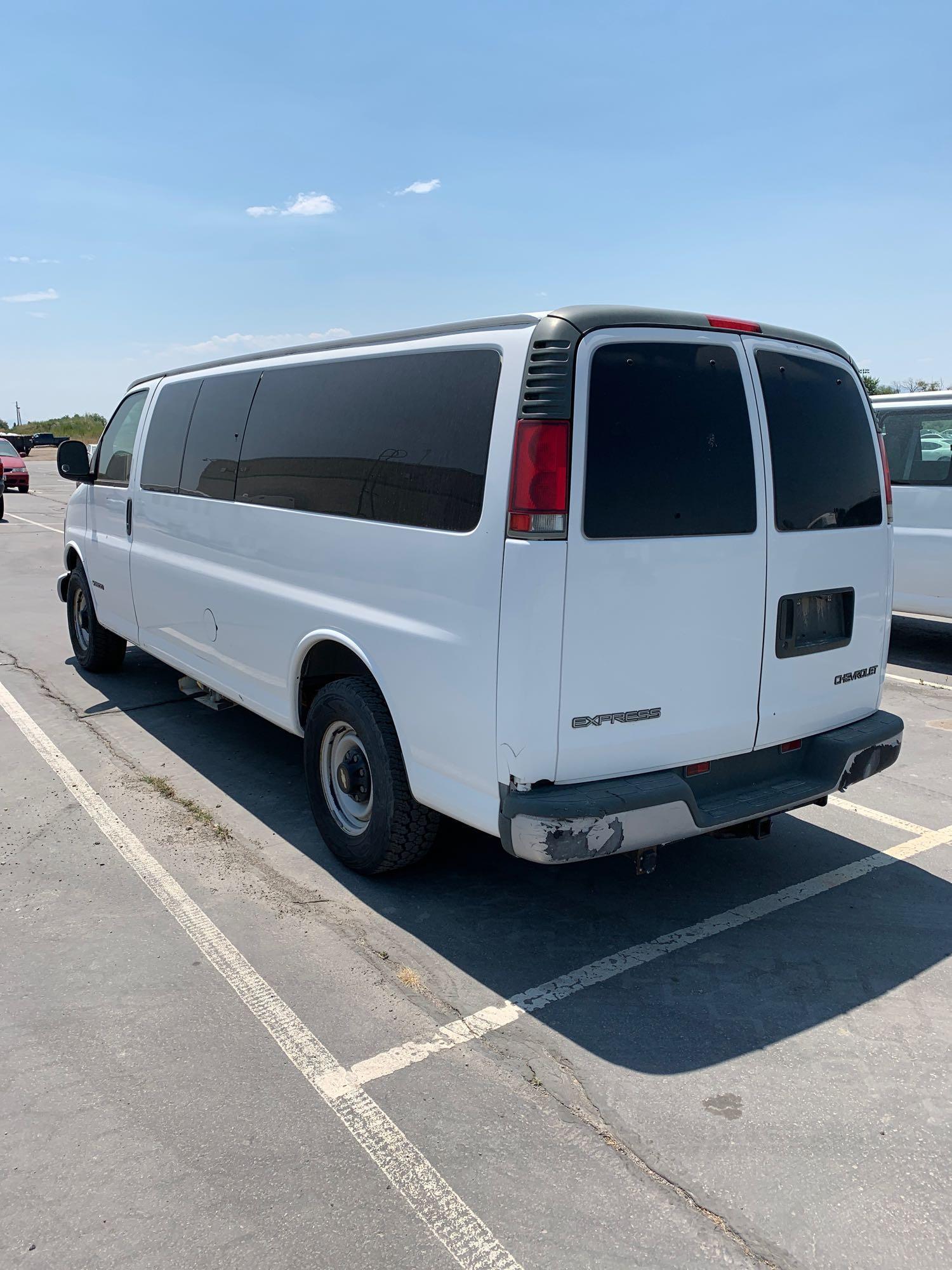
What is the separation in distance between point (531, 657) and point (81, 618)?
5.84m

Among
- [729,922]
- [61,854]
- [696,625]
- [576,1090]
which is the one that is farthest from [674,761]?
[61,854]

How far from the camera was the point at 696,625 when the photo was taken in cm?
347

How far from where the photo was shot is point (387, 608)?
150 inches

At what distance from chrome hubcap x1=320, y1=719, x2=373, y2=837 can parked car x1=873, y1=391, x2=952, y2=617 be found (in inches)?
226

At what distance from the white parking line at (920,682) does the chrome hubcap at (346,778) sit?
5.10 metres

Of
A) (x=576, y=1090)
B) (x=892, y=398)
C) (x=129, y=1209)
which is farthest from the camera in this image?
(x=892, y=398)

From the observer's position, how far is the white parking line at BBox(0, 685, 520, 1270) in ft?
7.75

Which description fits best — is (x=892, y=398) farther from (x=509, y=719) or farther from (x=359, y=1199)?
(x=359, y=1199)

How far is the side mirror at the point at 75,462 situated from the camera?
278 inches

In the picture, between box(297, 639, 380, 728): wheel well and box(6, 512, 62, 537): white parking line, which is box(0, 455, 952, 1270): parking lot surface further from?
box(6, 512, 62, 537): white parking line

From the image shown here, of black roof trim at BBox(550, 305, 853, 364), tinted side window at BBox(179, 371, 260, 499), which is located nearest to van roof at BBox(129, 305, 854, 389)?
black roof trim at BBox(550, 305, 853, 364)

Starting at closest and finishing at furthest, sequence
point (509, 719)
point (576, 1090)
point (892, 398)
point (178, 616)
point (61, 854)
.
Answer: point (576, 1090), point (509, 719), point (61, 854), point (178, 616), point (892, 398)

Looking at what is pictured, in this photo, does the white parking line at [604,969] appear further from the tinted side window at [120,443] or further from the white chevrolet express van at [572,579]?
the tinted side window at [120,443]

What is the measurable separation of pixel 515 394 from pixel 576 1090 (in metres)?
2.15
